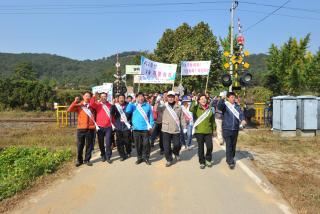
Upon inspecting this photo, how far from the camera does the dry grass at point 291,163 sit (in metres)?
6.57

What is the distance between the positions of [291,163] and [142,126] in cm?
404

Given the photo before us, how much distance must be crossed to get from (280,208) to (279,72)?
29.5 meters

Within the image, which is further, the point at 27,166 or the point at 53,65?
the point at 53,65

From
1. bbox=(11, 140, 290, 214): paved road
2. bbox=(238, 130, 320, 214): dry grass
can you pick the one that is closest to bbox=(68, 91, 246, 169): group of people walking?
bbox=(11, 140, 290, 214): paved road

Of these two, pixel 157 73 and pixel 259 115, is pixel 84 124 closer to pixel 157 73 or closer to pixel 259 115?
pixel 157 73

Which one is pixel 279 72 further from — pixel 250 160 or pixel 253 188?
pixel 253 188

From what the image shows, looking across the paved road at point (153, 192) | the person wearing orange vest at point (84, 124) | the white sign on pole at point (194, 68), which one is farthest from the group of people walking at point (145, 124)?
the white sign on pole at point (194, 68)

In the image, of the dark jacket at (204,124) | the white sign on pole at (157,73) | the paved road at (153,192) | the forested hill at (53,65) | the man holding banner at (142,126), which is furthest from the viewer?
the forested hill at (53,65)

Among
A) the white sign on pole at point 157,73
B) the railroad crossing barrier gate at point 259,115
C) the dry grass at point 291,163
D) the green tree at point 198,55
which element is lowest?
the dry grass at point 291,163

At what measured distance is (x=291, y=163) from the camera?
9953 millimetres

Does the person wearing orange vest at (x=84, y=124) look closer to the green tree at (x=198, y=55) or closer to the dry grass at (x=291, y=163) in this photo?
the dry grass at (x=291, y=163)

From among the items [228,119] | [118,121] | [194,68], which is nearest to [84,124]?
[118,121]

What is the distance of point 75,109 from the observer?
29.7ft

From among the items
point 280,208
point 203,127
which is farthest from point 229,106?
point 280,208
